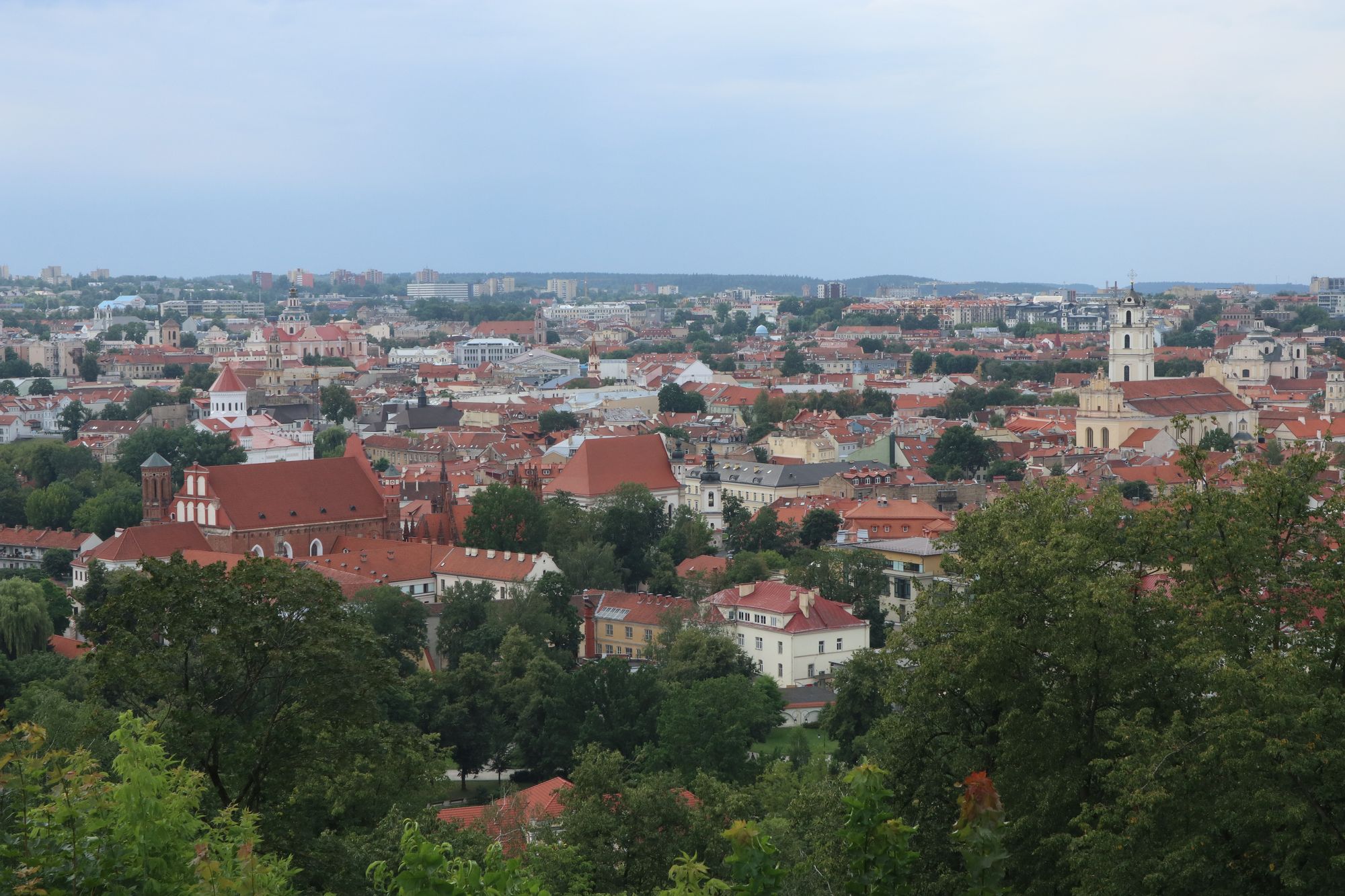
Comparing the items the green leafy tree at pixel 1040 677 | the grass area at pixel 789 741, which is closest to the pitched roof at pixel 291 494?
the grass area at pixel 789 741

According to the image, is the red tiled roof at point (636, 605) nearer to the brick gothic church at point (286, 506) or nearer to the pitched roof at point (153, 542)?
the brick gothic church at point (286, 506)

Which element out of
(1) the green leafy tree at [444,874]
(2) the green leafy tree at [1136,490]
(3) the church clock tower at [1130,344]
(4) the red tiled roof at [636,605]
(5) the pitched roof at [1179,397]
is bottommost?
(4) the red tiled roof at [636,605]

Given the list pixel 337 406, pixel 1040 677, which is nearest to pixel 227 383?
pixel 337 406

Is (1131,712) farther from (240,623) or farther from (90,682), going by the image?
(90,682)

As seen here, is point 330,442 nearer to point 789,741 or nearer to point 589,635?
point 589,635

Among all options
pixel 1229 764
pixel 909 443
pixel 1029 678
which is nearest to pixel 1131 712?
pixel 1029 678

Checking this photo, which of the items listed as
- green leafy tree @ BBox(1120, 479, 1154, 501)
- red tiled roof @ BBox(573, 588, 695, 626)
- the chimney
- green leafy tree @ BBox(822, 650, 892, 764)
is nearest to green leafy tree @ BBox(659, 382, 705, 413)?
green leafy tree @ BBox(1120, 479, 1154, 501)
